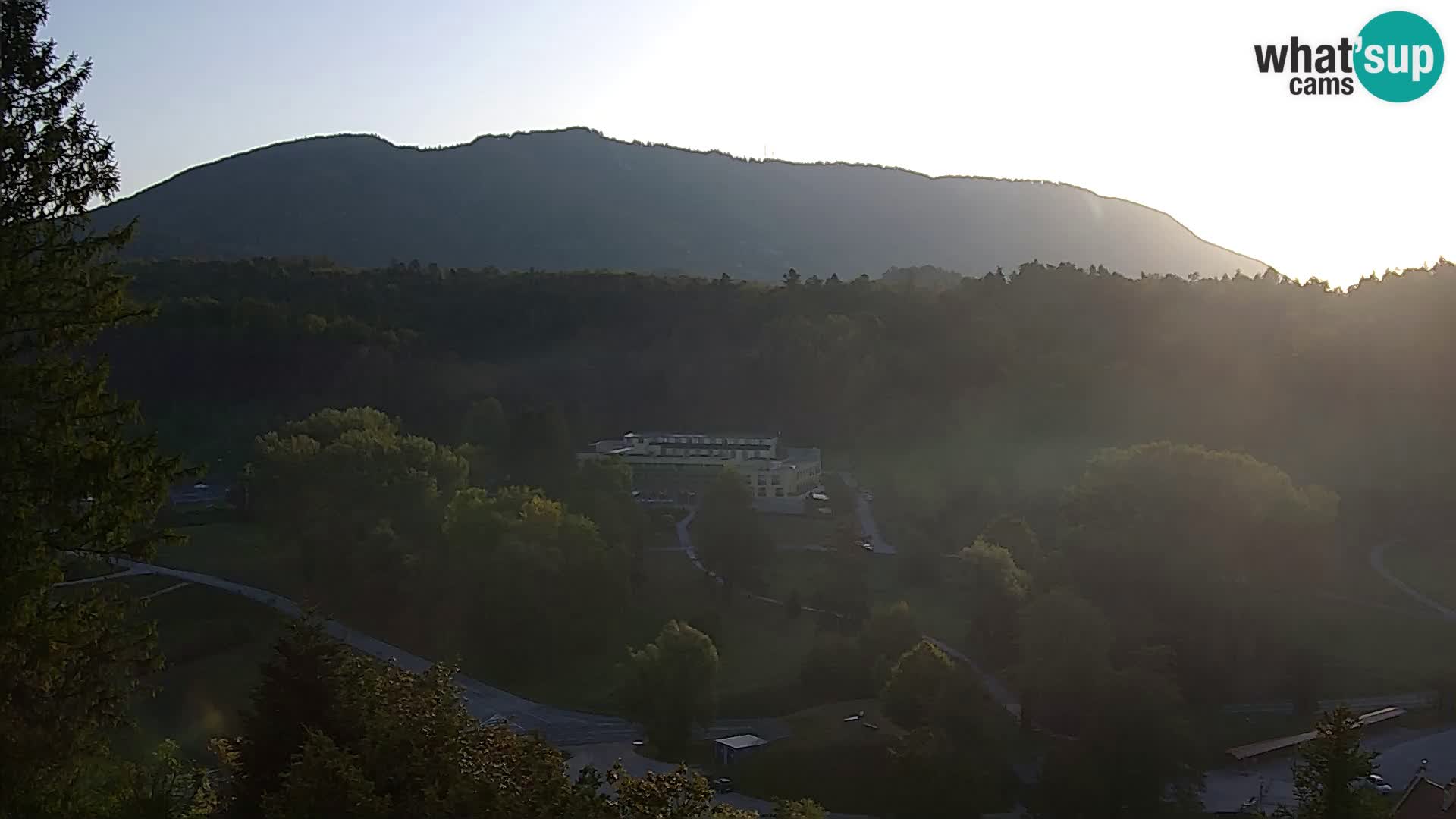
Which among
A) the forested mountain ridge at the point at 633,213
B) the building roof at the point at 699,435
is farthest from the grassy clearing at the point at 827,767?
the forested mountain ridge at the point at 633,213

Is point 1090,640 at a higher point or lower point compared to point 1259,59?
lower

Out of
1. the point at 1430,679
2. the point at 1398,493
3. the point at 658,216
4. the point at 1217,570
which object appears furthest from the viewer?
the point at 658,216

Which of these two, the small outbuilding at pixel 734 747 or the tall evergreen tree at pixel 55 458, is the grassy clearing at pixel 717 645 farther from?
the tall evergreen tree at pixel 55 458

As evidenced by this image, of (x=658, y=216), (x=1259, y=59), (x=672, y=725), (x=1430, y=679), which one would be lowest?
(x=1430, y=679)

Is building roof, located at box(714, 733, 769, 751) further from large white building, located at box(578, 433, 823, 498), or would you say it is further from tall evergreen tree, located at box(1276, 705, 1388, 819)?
large white building, located at box(578, 433, 823, 498)

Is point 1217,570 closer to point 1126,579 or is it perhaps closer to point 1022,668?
point 1126,579

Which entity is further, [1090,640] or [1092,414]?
[1092,414]

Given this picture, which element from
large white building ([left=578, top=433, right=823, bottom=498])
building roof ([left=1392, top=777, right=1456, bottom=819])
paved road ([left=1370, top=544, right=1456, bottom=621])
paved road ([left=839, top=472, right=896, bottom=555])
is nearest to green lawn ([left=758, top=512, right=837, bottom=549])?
paved road ([left=839, top=472, right=896, bottom=555])

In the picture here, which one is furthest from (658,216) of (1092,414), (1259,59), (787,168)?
(1259,59)
